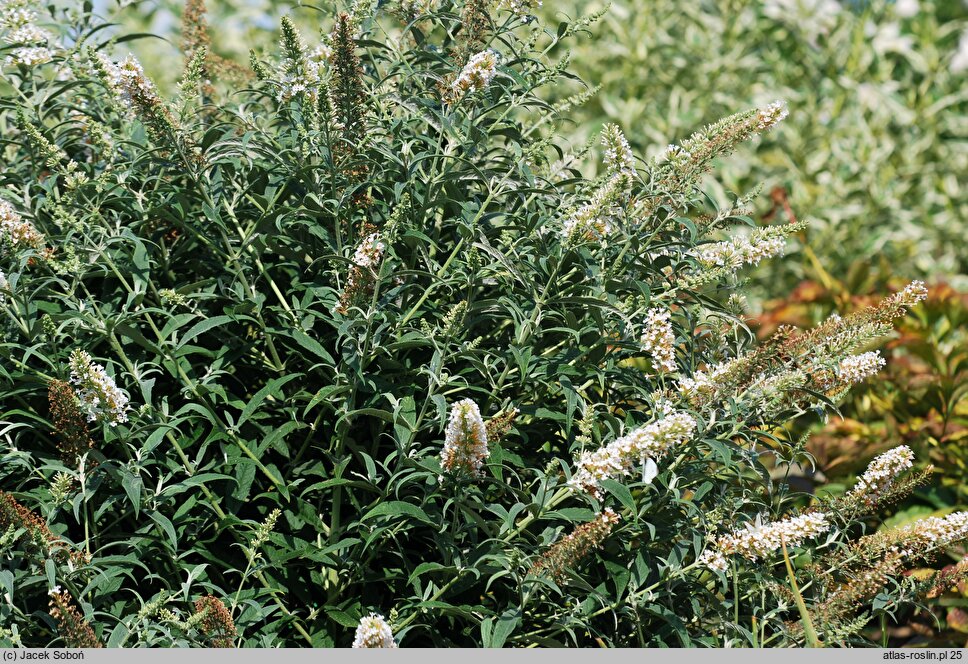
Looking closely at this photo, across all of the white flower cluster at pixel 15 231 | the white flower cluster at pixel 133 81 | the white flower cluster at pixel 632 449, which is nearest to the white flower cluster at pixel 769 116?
the white flower cluster at pixel 632 449

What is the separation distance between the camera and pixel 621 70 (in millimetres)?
7703

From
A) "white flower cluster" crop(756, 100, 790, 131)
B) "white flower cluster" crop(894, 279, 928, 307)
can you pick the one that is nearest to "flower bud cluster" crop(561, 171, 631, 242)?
"white flower cluster" crop(756, 100, 790, 131)

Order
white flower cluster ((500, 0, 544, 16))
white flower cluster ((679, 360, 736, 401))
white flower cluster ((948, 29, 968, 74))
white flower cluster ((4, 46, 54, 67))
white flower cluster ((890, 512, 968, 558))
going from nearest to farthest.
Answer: white flower cluster ((679, 360, 736, 401))
white flower cluster ((890, 512, 968, 558))
white flower cluster ((500, 0, 544, 16))
white flower cluster ((4, 46, 54, 67))
white flower cluster ((948, 29, 968, 74))

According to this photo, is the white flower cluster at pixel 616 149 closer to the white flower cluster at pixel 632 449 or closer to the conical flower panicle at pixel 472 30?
the conical flower panicle at pixel 472 30

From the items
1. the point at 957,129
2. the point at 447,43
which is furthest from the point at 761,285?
the point at 447,43

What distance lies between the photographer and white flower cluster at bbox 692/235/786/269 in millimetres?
2641

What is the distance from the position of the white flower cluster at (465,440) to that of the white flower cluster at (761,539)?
0.70 m

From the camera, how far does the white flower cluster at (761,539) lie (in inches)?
96.9

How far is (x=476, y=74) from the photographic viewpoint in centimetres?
258

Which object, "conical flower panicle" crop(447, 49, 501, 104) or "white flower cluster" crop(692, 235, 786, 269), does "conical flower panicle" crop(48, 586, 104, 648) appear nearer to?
"conical flower panicle" crop(447, 49, 501, 104)

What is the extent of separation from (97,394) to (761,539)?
1.63 meters

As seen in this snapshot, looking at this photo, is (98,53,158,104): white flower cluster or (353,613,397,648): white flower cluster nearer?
(353,613,397,648): white flower cluster

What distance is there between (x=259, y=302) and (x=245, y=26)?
689 cm

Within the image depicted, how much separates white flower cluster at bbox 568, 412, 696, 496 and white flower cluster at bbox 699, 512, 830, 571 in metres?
0.36
